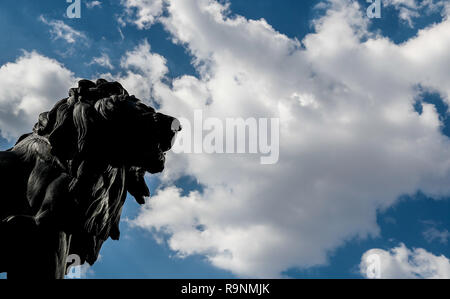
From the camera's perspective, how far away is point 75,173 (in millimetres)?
5875

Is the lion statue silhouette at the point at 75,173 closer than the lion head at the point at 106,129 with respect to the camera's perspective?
Yes

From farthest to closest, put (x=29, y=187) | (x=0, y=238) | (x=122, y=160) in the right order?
(x=122, y=160) → (x=29, y=187) → (x=0, y=238)

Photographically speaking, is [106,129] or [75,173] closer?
[75,173]

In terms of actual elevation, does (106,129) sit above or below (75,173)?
above

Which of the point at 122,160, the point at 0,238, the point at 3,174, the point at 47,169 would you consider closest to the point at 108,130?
the point at 122,160

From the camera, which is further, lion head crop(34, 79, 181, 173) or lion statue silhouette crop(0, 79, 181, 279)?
lion head crop(34, 79, 181, 173)

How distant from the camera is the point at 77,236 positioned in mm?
6102

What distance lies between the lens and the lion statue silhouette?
5457mm

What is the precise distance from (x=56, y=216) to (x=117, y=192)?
3.05 feet

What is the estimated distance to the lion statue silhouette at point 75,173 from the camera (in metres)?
5.46
